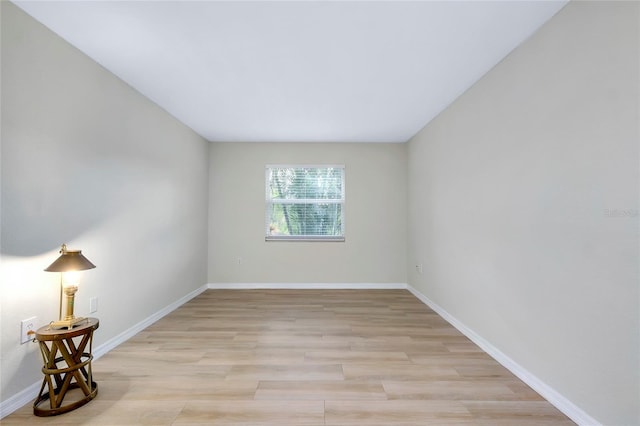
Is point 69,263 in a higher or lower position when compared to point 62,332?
higher

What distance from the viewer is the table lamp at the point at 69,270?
1.68 m

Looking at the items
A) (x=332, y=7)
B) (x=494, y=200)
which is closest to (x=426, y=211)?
(x=494, y=200)

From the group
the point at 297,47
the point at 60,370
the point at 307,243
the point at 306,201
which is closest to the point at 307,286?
the point at 307,243

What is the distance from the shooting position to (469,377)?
200 centimetres

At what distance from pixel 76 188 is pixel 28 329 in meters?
0.95

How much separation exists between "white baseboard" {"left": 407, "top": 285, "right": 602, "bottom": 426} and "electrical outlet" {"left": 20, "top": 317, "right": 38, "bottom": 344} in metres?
3.16

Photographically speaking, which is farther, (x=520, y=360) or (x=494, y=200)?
(x=494, y=200)

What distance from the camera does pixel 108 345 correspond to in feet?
7.77

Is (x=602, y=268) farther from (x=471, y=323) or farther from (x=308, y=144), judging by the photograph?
(x=308, y=144)

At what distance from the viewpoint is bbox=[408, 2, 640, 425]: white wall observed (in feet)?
4.39

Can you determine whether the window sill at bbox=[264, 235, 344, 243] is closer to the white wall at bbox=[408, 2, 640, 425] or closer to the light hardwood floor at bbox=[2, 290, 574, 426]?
the light hardwood floor at bbox=[2, 290, 574, 426]

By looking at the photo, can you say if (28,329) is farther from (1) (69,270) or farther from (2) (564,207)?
(2) (564,207)

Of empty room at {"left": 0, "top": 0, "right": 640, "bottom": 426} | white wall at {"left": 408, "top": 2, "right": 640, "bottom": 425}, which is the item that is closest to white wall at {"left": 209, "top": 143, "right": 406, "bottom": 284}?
empty room at {"left": 0, "top": 0, "right": 640, "bottom": 426}

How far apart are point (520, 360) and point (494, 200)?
118 cm
